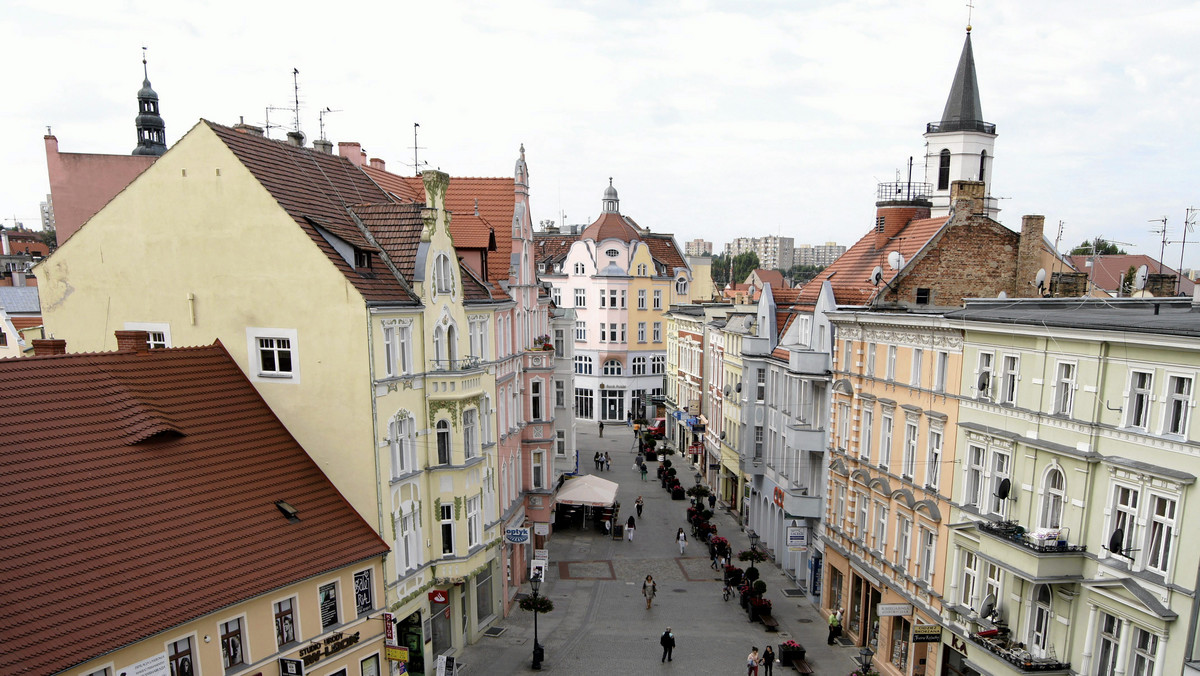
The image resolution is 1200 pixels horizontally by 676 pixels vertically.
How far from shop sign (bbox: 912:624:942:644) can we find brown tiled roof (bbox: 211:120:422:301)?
65.1 feet

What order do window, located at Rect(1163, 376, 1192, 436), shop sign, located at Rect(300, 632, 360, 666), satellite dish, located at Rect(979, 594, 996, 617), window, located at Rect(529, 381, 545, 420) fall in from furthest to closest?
window, located at Rect(529, 381, 545, 420) → satellite dish, located at Rect(979, 594, 996, 617) → shop sign, located at Rect(300, 632, 360, 666) → window, located at Rect(1163, 376, 1192, 436)

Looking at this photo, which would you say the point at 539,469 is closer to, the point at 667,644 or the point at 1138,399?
the point at 667,644

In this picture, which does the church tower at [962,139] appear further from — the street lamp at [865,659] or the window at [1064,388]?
the street lamp at [865,659]

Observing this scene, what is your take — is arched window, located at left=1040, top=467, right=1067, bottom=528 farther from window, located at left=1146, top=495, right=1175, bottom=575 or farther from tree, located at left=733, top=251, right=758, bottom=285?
tree, located at left=733, top=251, right=758, bottom=285

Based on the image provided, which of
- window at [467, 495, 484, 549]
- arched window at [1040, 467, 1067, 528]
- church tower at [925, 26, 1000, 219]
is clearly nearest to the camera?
arched window at [1040, 467, 1067, 528]

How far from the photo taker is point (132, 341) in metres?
19.6

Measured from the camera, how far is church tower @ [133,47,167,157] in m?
42.4

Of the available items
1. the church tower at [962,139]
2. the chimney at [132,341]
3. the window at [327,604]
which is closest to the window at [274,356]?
the chimney at [132,341]

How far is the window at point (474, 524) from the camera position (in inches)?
969

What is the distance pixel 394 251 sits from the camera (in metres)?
23.7

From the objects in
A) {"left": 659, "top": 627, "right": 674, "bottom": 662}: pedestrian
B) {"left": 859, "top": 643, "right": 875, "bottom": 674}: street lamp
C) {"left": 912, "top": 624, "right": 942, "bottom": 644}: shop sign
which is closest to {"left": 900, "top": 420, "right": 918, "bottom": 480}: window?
{"left": 912, "top": 624, "right": 942, "bottom": 644}: shop sign

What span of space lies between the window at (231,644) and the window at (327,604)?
7.73 feet

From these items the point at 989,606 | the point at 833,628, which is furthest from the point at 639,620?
the point at 989,606

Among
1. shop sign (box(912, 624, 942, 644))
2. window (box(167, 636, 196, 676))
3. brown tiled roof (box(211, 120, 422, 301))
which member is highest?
brown tiled roof (box(211, 120, 422, 301))
